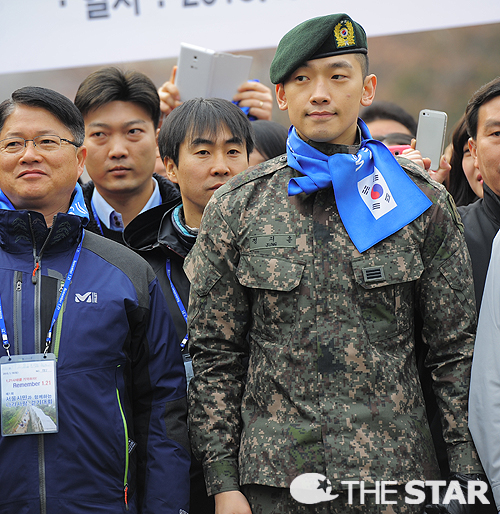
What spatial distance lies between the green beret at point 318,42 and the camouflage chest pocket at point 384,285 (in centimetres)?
68

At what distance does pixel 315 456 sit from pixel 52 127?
4.75 ft

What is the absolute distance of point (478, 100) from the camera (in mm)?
2717

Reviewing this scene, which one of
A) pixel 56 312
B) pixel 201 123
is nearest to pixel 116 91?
pixel 201 123

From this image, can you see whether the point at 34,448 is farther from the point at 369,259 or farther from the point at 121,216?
the point at 121,216

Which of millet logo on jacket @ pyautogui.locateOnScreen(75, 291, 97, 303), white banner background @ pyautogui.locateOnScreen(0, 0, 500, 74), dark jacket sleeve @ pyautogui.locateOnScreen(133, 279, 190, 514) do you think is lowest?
dark jacket sleeve @ pyautogui.locateOnScreen(133, 279, 190, 514)

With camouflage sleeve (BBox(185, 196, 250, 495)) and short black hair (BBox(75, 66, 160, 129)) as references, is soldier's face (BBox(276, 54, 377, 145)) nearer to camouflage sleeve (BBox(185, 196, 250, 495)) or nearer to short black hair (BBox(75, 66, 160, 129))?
camouflage sleeve (BBox(185, 196, 250, 495))

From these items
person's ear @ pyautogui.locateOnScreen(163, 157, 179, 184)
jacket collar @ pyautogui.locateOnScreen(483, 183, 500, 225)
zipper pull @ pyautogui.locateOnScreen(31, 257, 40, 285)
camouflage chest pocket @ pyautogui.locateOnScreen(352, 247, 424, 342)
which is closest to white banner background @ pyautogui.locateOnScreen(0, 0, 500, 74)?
person's ear @ pyautogui.locateOnScreen(163, 157, 179, 184)

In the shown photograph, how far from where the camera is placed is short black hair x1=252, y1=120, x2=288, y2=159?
12.1 feet

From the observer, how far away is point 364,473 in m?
1.99

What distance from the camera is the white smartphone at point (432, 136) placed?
3.03m

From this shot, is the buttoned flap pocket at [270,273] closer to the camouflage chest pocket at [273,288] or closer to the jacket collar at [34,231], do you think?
the camouflage chest pocket at [273,288]

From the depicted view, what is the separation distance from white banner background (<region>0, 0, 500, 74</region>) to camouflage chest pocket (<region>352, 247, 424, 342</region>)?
230 cm

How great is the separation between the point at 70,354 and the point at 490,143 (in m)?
1.75

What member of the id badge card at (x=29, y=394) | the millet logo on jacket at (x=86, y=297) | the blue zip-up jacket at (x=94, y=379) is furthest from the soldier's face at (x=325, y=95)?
the id badge card at (x=29, y=394)
